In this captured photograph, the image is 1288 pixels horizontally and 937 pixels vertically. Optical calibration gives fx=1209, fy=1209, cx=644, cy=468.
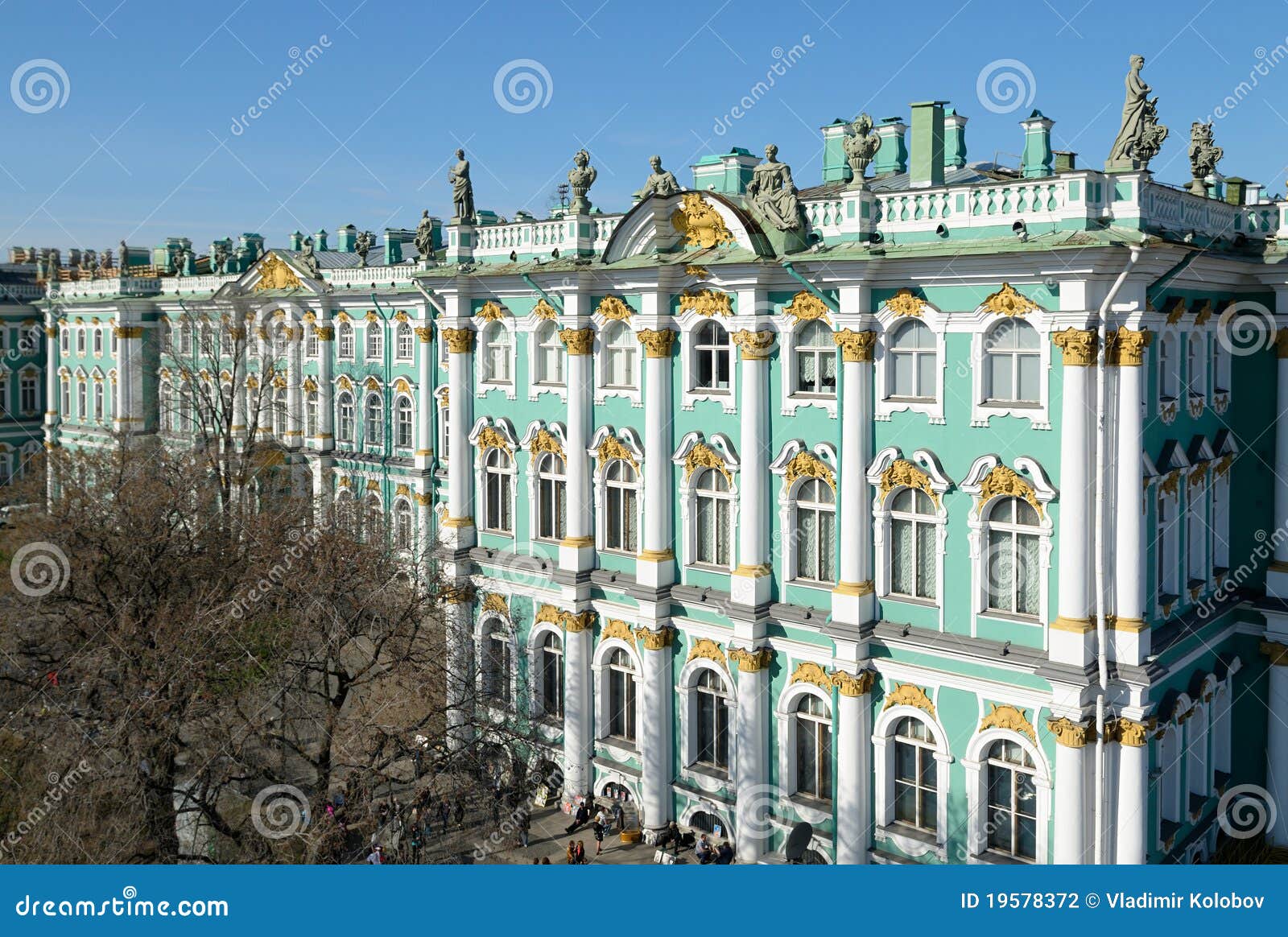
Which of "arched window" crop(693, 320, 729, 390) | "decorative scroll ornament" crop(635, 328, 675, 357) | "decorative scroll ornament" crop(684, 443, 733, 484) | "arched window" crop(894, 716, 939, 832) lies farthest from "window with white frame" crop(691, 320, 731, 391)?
"arched window" crop(894, 716, 939, 832)

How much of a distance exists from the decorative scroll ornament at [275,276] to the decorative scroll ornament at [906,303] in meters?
28.3

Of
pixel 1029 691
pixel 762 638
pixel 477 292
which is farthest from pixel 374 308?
pixel 1029 691

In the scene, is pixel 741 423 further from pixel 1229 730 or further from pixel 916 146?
pixel 1229 730

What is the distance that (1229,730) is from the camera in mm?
23203

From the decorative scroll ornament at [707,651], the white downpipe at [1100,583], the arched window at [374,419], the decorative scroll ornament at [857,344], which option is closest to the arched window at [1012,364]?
the white downpipe at [1100,583]

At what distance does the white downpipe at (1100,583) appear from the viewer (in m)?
18.5

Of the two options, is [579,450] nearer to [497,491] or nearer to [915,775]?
[497,491]

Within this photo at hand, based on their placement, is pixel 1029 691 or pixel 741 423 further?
pixel 741 423

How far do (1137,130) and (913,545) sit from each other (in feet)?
24.7

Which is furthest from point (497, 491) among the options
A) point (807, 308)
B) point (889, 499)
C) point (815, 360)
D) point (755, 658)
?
point (889, 499)

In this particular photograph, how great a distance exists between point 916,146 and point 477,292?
10637mm

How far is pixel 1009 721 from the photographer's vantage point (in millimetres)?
19719

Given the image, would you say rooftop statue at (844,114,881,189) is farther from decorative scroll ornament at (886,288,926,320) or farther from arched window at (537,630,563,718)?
arched window at (537,630,563,718)

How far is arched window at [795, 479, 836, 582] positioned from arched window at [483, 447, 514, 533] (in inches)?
316
